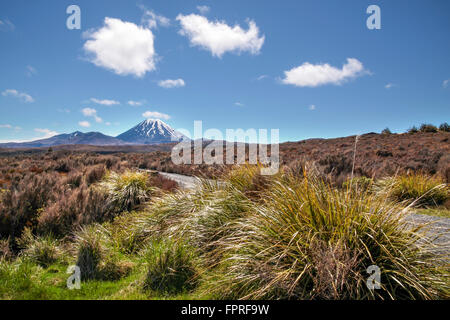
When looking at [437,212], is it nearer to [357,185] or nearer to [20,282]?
[357,185]

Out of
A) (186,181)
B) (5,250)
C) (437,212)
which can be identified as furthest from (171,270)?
(186,181)

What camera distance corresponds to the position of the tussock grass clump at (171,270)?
274 cm

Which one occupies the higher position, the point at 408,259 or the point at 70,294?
the point at 408,259

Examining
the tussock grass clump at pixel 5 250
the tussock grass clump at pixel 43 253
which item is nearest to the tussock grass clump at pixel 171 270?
the tussock grass clump at pixel 43 253

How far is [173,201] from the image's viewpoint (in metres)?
5.44

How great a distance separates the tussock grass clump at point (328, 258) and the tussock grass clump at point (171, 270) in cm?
32

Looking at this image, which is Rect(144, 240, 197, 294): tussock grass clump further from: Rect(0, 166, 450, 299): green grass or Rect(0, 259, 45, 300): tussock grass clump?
Rect(0, 259, 45, 300): tussock grass clump

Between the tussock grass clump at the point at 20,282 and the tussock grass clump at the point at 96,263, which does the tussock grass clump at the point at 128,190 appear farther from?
the tussock grass clump at the point at 20,282

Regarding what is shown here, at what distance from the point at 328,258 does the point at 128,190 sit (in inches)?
263

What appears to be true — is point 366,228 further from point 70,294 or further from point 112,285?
point 70,294
